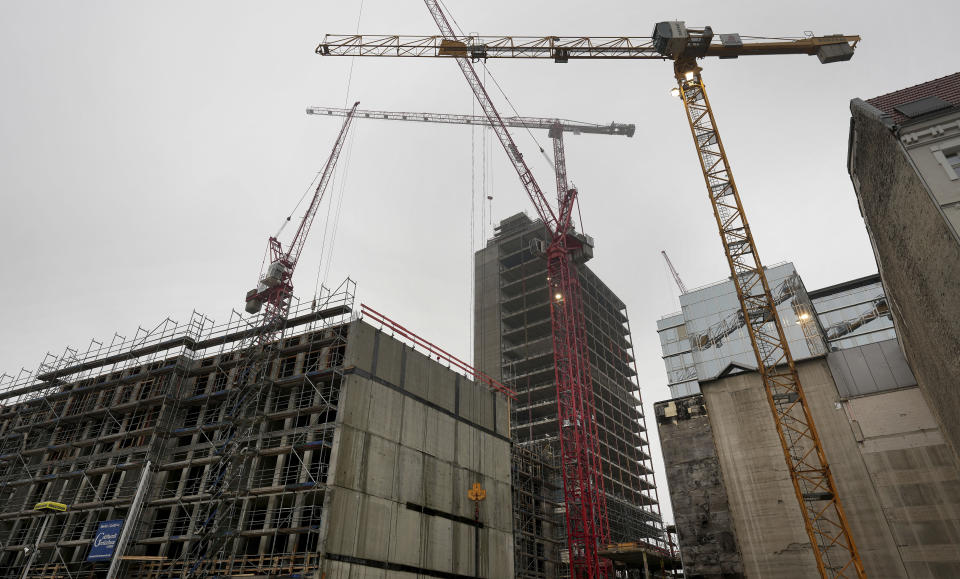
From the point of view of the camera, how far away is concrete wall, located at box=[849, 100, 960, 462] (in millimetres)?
22453

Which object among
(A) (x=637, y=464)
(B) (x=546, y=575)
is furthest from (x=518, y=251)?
(B) (x=546, y=575)

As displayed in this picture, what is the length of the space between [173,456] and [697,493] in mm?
33179

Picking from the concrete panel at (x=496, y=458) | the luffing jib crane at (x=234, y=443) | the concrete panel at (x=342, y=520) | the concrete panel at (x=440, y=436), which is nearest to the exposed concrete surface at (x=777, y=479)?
the concrete panel at (x=496, y=458)

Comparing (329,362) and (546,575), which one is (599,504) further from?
(329,362)

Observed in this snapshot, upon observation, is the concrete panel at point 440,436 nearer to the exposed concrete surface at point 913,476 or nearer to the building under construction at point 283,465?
the building under construction at point 283,465

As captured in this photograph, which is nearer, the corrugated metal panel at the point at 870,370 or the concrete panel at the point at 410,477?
the corrugated metal panel at the point at 870,370

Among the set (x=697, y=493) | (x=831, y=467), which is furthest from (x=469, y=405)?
(x=831, y=467)

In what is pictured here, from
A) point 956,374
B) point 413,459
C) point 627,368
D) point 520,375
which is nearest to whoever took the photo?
point 956,374

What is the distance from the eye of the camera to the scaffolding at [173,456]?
32.7 meters

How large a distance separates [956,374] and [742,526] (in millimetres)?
13414

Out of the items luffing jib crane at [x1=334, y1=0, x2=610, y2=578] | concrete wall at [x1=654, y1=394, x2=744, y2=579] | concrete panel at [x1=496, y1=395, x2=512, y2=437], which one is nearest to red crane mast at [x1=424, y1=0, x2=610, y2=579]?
luffing jib crane at [x1=334, y1=0, x2=610, y2=578]

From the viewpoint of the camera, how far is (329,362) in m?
37.2

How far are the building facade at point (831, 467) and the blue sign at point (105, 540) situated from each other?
32.5m

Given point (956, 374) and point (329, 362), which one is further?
point (329, 362)
